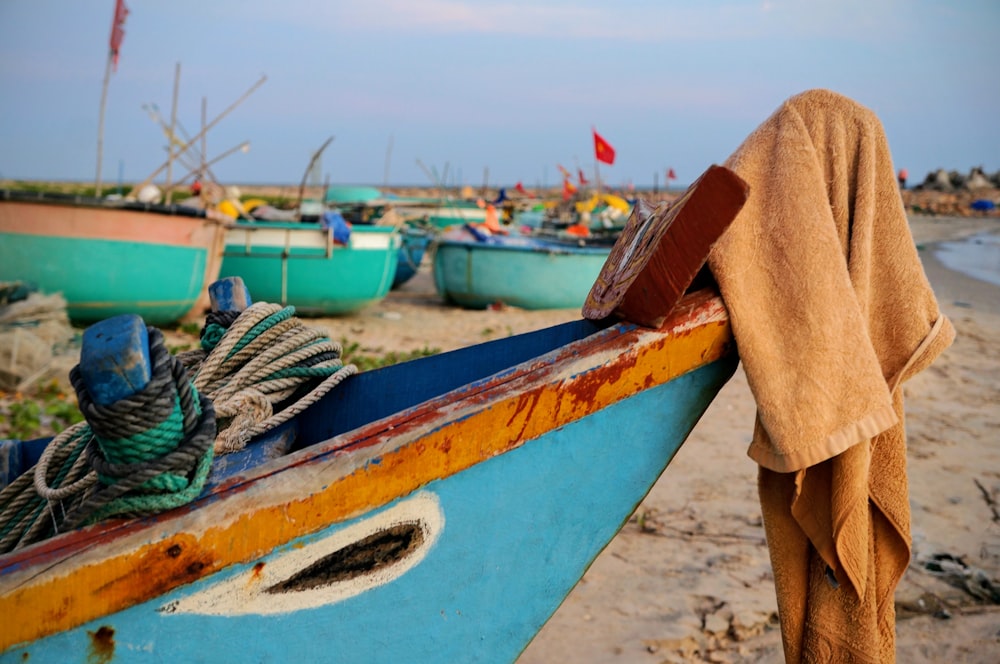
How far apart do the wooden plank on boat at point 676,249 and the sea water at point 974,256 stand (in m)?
15.0

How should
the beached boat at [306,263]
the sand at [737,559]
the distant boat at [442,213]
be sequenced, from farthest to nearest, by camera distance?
the distant boat at [442,213], the beached boat at [306,263], the sand at [737,559]

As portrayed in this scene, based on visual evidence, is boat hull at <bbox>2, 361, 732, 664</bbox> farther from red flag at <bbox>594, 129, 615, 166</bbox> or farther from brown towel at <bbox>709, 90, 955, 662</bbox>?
red flag at <bbox>594, 129, 615, 166</bbox>

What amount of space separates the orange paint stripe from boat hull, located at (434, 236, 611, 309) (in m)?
8.75

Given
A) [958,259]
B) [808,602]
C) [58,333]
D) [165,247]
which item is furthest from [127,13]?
[958,259]

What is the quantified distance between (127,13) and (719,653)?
996 cm

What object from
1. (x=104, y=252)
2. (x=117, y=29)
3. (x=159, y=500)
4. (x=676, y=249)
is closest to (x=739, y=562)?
(x=676, y=249)

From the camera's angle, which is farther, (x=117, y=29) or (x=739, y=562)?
(x=117, y=29)

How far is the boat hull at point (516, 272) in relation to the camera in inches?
398

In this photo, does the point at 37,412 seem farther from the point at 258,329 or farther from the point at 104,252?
the point at 258,329

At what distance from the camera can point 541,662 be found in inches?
95.7

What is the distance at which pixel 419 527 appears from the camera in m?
1.27

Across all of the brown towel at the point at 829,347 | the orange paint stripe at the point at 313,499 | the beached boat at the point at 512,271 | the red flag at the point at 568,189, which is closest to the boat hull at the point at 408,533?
the orange paint stripe at the point at 313,499

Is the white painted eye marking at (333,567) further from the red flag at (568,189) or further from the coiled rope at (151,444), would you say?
the red flag at (568,189)

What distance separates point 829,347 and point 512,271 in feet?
29.2
